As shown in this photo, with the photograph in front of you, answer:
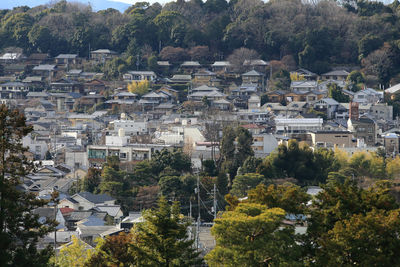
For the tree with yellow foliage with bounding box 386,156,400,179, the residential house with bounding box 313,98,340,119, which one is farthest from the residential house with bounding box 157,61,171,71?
the tree with yellow foliage with bounding box 386,156,400,179

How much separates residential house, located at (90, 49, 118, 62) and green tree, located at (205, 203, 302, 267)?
36.0 metres

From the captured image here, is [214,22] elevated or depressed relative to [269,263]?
elevated

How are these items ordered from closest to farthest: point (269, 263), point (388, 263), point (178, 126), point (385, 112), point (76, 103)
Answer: point (388, 263) < point (269, 263) < point (178, 126) < point (385, 112) < point (76, 103)

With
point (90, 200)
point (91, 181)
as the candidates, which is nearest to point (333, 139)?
point (91, 181)

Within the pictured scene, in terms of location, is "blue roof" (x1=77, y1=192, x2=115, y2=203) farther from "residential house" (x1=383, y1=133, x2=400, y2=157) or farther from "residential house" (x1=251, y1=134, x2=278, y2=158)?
"residential house" (x1=383, y1=133, x2=400, y2=157)

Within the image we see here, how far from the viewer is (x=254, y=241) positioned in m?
12.8

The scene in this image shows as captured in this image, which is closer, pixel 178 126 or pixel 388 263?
pixel 388 263

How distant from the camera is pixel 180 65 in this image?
153 feet

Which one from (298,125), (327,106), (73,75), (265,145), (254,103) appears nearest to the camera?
(265,145)

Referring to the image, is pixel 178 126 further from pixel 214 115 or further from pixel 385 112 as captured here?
pixel 385 112

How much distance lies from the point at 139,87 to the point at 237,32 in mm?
8725

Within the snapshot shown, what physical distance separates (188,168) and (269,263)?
1357 centimetres

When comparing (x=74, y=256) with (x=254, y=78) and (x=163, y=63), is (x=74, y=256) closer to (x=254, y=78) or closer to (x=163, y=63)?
(x=254, y=78)

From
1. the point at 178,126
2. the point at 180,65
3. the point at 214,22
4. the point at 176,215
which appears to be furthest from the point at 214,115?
the point at 176,215
